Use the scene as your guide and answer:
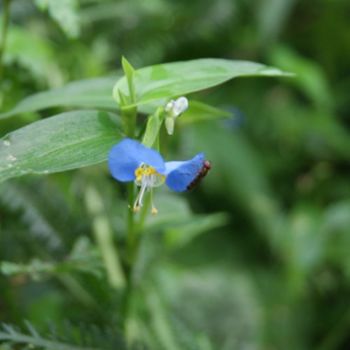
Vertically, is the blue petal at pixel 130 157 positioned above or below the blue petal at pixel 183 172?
above

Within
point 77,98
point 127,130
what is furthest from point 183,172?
point 77,98

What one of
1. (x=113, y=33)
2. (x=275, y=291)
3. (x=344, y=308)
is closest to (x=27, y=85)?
(x=113, y=33)

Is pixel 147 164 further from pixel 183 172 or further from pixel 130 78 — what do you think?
pixel 130 78

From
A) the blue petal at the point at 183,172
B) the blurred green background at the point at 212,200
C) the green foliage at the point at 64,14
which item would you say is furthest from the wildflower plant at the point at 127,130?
the blurred green background at the point at 212,200

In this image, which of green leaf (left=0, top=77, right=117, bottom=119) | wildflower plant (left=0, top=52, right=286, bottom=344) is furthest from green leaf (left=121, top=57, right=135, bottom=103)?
A: green leaf (left=0, top=77, right=117, bottom=119)

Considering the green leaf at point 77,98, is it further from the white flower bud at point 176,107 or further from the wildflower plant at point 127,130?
the white flower bud at point 176,107

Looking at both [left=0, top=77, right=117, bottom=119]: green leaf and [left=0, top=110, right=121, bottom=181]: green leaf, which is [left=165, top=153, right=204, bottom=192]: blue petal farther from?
[left=0, top=77, right=117, bottom=119]: green leaf
